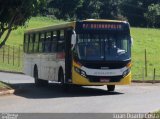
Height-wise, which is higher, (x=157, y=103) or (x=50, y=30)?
(x=50, y=30)

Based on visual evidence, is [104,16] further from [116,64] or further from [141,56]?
[116,64]

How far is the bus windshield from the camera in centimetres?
2294

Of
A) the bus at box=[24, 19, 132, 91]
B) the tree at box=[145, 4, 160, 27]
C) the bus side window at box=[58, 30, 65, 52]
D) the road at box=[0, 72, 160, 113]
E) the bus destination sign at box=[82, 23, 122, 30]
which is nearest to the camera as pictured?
the road at box=[0, 72, 160, 113]

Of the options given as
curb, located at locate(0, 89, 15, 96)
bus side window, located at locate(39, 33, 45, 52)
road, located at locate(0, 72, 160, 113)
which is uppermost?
bus side window, located at locate(39, 33, 45, 52)

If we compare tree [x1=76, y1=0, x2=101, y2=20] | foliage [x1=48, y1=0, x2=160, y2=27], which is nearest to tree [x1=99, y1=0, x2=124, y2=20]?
foliage [x1=48, y1=0, x2=160, y2=27]

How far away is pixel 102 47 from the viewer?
23.1 m

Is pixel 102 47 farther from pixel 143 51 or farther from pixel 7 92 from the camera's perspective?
pixel 143 51

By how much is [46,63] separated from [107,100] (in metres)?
7.18

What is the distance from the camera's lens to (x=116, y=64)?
2311 centimetres

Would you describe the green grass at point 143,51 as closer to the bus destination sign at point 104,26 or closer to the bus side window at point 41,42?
the bus side window at point 41,42

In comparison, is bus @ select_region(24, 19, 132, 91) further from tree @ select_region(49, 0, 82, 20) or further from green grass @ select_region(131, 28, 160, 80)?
tree @ select_region(49, 0, 82, 20)

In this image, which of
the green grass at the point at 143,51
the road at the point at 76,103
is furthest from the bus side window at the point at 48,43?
the green grass at the point at 143,51

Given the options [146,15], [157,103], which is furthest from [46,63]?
[146,15]

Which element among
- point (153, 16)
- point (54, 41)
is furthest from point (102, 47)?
point (153, 16)
